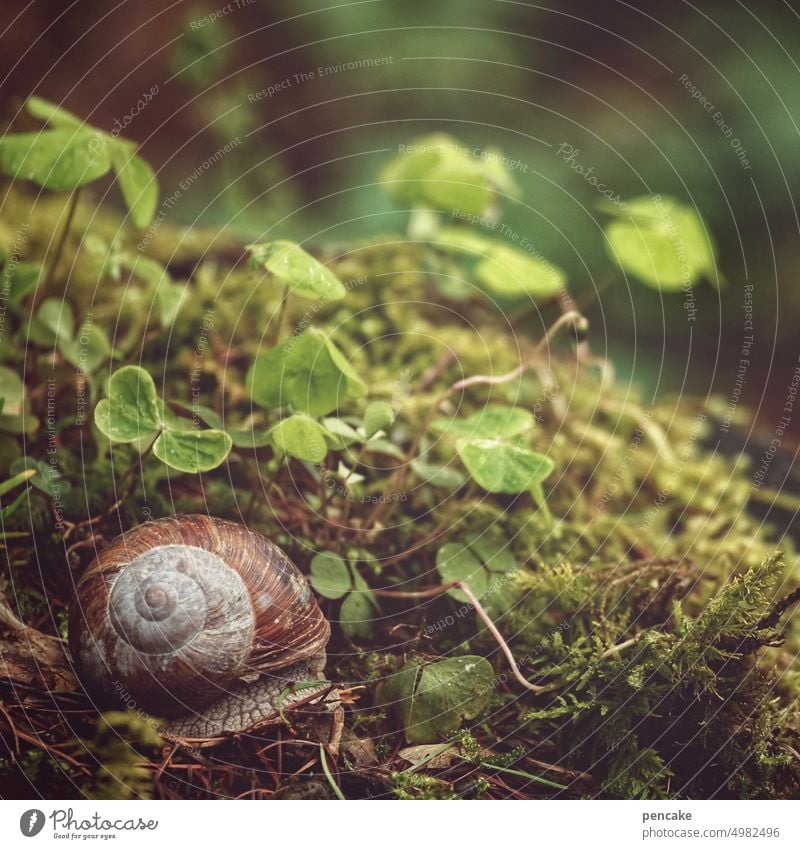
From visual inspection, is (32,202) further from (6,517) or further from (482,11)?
(482,11)

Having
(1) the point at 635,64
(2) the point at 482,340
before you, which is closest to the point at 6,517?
(2) the point at 482,340

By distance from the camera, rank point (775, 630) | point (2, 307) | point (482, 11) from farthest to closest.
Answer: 1. point (482, 11)
2. point (2, 307)
3. point (775, 630)

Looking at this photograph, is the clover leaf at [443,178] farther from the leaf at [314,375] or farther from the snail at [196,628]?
the snail at [196,628]

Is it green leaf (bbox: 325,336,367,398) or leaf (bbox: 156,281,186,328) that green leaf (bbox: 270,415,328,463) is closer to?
green leaf (bbox: 325,336,367,398)

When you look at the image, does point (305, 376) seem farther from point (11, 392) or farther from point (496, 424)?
point (11, 392)

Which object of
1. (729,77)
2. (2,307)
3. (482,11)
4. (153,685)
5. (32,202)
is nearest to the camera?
(153,685)
